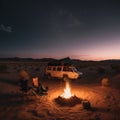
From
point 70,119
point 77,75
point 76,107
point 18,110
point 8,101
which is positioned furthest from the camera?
point 77,75

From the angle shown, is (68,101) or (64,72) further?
(64,72)

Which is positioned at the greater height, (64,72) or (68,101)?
(64,72)

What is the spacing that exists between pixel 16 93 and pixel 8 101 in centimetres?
234

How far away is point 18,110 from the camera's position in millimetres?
11516

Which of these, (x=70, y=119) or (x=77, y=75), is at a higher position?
(x=77, y=75)

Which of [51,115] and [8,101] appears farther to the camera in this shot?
[8,101]

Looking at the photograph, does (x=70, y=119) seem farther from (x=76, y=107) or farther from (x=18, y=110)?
(x=18, y=110)

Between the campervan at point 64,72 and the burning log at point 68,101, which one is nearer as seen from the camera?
the burning log at point 68,101

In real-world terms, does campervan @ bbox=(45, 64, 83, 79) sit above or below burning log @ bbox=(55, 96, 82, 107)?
above

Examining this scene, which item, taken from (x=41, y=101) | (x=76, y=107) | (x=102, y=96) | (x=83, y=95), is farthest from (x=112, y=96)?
(x=41, y=101)

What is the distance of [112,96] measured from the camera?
601 inches

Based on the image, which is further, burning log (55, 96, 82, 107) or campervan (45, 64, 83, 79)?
campervan (45, 64, 83, 79)

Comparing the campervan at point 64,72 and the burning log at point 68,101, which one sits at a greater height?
the campervan at point 64,72

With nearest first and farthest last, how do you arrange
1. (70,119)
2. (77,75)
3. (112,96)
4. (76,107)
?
(70,119) → (76,107) → (112,96) → (77,75)
